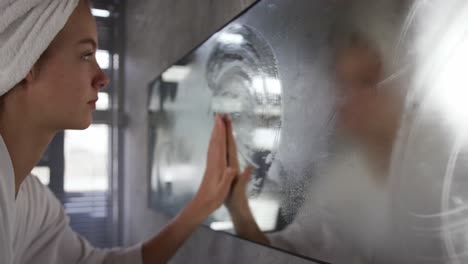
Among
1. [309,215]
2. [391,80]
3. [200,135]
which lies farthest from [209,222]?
[391,80]

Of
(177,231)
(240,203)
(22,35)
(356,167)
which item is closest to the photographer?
(356,167)

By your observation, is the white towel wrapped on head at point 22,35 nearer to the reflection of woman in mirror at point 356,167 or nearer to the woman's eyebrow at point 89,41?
the woman's eyebrow at point 89,41

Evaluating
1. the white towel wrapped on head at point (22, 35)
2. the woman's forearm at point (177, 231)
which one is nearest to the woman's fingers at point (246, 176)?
the woman's forearm at point (177, 231)

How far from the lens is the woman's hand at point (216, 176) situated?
934 millimetres

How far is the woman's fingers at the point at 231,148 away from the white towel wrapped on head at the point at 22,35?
16.6 inches

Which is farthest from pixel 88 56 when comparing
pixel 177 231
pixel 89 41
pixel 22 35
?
pixel 177 231

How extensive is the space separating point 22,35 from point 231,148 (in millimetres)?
480

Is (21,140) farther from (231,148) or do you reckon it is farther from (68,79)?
(231,148)

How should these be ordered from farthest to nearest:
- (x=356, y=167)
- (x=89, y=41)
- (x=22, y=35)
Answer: (x=89, y=41) < (x=22, y=35) < (x=356, y=167)

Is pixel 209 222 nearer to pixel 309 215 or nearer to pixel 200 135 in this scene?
pixel 200 135

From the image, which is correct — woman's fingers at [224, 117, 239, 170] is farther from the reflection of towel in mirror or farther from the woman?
the reflection of towel in mirror

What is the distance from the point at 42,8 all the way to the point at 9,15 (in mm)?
51

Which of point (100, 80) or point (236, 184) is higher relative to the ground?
point (100, 80)

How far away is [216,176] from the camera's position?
3.16ft
